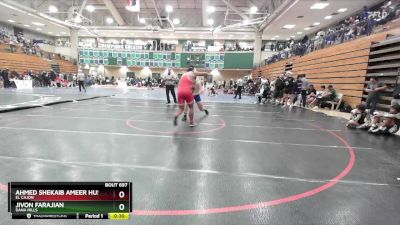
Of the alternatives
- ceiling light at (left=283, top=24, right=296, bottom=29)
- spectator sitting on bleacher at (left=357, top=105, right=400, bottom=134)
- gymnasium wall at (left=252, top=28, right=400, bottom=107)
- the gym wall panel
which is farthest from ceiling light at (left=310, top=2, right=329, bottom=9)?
the gym wall panel

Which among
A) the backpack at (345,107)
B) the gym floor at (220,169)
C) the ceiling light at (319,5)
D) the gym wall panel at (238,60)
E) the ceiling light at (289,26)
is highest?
the ceiling light at (289,26)

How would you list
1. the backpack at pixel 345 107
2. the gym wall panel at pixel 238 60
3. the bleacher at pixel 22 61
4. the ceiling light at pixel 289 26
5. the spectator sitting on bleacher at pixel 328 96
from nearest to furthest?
the backpack at pixel 345 107
the spectator sitting on bleacher at pixel 328 96
the ceiling light at pixel 289 26
the bleacher at pixel 22 61
the gym wall panel at pixel 238 60

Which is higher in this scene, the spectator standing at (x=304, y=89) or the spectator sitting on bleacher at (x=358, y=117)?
the spectator standing at (x=304, y=89)

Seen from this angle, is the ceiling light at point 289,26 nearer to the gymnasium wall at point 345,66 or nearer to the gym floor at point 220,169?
the gymnasium wall at point 345,66

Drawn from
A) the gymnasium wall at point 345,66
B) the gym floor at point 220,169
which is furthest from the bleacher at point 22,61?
the gymnasium wall at point 345,66

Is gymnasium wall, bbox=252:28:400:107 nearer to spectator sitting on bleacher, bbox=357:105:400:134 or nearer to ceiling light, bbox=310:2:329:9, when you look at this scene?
ceiling light, bbox=310:2:329:9

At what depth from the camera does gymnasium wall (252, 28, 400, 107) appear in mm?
10625

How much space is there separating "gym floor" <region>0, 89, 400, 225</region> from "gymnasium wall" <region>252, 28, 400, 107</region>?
5829mm

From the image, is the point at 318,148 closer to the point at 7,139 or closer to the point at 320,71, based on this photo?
the point at 7,139

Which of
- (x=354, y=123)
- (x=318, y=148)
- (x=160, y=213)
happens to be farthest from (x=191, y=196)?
(x=354, y=123)

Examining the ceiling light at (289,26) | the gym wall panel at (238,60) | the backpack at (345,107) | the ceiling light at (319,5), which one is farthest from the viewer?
the gym wall panel at (238,60)
